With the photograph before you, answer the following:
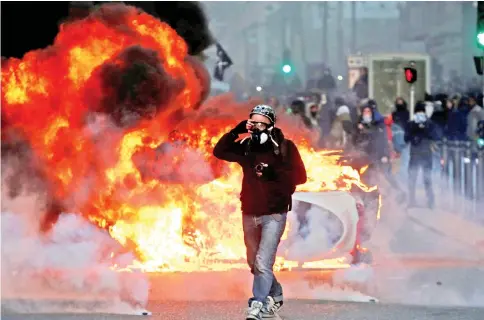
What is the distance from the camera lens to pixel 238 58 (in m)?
19.4

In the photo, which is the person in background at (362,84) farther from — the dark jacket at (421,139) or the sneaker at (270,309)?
the sneaker at (270,309)

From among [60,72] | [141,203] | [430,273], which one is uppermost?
[60,72]

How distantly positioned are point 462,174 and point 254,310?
12213 mm

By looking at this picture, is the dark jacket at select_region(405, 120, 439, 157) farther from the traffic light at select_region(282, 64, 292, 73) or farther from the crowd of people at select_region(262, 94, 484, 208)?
the traffic light at select_region(282, 64, 292, 73)

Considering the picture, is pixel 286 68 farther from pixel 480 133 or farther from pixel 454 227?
pixel 454 227

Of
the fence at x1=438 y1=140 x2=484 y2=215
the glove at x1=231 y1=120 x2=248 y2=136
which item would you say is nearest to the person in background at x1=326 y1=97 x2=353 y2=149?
the fence at x1=438 y1=140 x2=484 y2=215

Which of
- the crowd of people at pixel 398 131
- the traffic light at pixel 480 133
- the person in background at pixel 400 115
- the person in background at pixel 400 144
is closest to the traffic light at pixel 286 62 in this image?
the crowd of people at pixel 398 131

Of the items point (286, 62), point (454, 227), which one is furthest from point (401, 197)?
point (286, 62)

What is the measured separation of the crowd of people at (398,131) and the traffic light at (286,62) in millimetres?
3311

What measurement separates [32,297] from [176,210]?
1758mm

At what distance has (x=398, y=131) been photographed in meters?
18.7

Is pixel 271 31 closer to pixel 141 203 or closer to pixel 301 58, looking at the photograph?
pixel 301 58

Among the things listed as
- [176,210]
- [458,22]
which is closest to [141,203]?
[176,210]

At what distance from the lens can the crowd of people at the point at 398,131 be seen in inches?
→ 670
